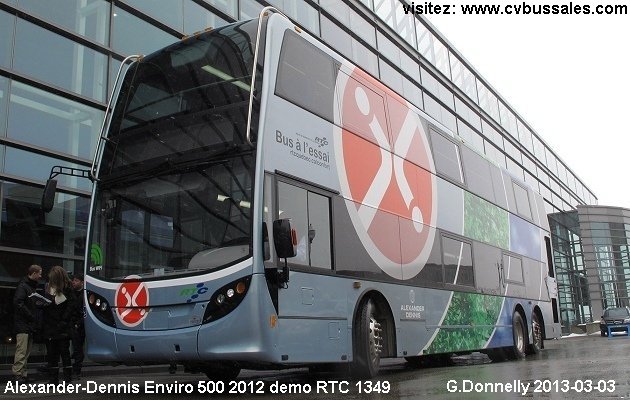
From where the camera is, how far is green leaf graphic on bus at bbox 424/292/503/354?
32.0 ft

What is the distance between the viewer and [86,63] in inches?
454

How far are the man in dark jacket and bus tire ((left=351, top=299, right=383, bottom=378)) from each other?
14.8 ft

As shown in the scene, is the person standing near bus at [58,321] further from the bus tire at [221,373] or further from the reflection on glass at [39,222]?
the reflection on glass at [39,222]

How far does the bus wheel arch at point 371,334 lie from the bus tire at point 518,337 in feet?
19.5

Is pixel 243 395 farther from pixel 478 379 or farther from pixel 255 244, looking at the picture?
pixel 478 379

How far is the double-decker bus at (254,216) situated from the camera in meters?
6.06

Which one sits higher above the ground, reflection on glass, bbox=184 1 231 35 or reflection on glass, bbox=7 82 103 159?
reflection on glass, bbox=184 1 231 35

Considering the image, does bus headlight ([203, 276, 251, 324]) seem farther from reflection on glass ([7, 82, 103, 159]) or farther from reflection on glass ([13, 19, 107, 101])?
reflection on glass ([13, 19, 107, 101])

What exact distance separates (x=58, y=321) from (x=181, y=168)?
3257 mm

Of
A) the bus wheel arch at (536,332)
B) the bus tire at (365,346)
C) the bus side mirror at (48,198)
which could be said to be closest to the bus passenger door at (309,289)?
the bus tire at (365,346)

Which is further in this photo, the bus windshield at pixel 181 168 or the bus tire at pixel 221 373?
the bus tire at pixel 221 373

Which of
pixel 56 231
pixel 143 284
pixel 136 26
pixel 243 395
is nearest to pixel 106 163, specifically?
pixel 143 284

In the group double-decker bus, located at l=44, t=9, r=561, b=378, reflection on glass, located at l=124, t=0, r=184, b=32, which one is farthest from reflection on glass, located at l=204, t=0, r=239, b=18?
double-decker bus, located at l=44, t=9, r=561, b=378

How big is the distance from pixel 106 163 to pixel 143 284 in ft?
5.65
